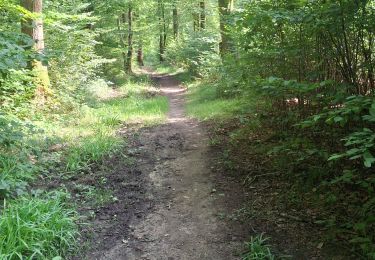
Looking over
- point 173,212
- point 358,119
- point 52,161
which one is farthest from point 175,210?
point 358,119

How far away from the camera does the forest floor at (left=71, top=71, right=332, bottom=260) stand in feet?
14.4

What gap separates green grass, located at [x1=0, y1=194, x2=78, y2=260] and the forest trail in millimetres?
439

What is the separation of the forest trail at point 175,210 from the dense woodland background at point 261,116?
27.8 inches

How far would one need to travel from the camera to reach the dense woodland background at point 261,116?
408 centimetres

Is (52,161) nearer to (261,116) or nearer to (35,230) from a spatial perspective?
(35,230)

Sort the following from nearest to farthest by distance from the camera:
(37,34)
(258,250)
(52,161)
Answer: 1. (258,250)
2. (52,161)
3. (37,34)

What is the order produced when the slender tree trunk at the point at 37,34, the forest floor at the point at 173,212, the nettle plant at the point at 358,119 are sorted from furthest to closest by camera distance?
the slender tree trunk at the point at 37,34, the forest floor at the point at 173,212, the nettle plant at the point at 358,119

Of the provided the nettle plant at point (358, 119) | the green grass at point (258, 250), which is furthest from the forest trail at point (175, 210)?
the nettle plant at point (358, 119)

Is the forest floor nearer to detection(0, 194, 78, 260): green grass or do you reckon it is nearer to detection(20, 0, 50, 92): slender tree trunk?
detection(0, 194, 78, 260): green grass

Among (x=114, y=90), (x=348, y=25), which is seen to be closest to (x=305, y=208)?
(x=348, y=25)

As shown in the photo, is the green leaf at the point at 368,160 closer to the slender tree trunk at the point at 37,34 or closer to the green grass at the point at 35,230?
the green grass at the point at 35,230

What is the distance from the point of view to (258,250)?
4.18 metres

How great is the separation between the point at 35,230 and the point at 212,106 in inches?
347

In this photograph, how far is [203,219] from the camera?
16.7 feet
